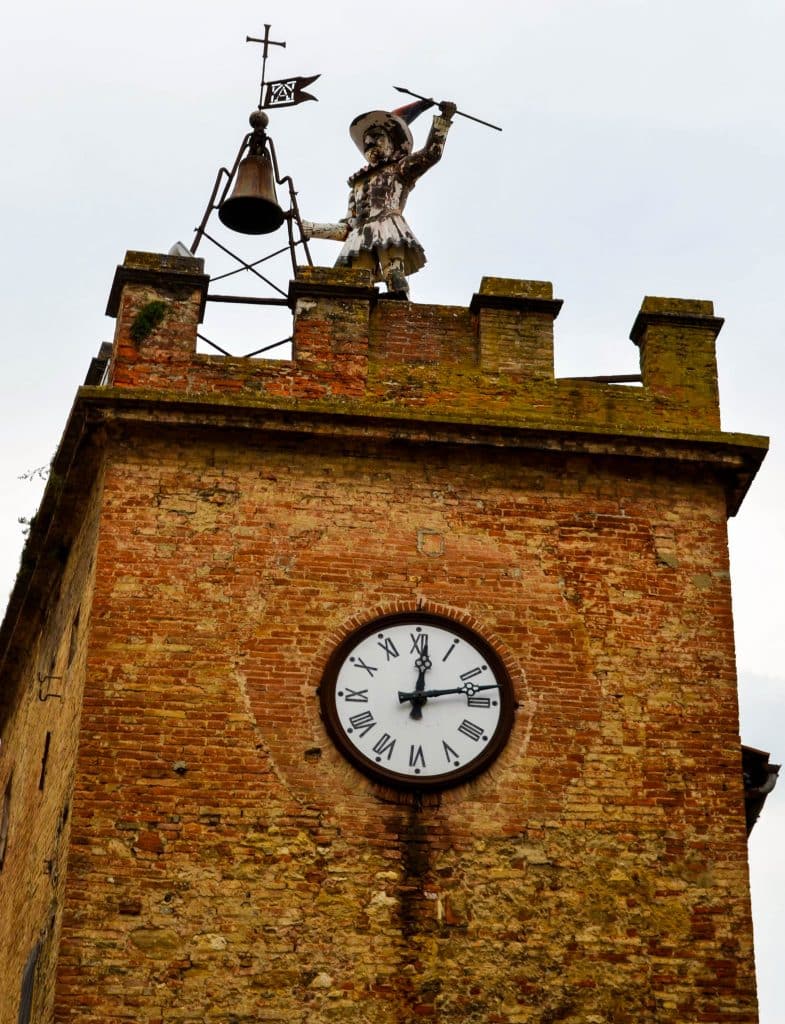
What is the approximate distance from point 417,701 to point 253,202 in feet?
15.2

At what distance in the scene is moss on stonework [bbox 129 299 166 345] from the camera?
16016mm

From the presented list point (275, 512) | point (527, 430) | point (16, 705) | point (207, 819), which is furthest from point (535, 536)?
point (16, 705)

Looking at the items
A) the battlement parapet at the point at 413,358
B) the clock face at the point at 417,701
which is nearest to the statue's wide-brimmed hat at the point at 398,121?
the battlement parapet at the point at 413,358


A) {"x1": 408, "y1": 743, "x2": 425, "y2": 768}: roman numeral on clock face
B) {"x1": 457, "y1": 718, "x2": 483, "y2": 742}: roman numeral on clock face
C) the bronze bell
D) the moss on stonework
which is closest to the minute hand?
{"x1": 457, "y1": 718, "x2": 483, "y2": 742}: roman numeral on clock face

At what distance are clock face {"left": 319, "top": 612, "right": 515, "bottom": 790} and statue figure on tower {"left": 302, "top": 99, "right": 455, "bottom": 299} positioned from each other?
3.49m

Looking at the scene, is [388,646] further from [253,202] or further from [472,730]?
[253,202]

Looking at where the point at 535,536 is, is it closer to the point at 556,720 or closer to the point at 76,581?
the point at 556,720

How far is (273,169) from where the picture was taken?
1756 cm

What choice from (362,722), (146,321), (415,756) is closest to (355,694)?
(362,722)

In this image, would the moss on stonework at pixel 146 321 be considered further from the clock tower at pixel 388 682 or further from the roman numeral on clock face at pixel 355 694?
the roman numeral on clock face at pixel 355 694

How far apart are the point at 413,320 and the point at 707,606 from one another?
10.2 ft

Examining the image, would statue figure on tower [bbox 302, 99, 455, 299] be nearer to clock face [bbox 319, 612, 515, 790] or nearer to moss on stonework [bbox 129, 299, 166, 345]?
moss on stonework [bbox 129, 299, 166, 345]

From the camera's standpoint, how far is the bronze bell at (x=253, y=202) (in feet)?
56.5

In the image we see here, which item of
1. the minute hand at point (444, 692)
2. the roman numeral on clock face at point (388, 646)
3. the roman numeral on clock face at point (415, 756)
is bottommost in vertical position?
the roman numeral on clock face at point (415, 756)
